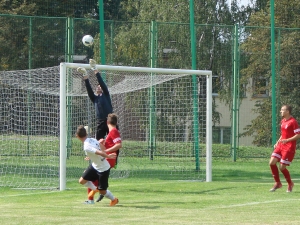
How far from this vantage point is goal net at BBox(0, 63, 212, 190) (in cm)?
1738

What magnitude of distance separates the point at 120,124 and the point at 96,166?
6.57m

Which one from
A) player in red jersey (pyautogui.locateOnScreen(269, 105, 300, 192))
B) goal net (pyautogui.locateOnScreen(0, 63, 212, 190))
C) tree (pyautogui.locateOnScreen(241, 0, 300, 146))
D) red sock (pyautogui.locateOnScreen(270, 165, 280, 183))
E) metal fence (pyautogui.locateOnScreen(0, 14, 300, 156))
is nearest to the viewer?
player in red jersey (pyautogui.locateOnScreen(269, 105, 300, 192))

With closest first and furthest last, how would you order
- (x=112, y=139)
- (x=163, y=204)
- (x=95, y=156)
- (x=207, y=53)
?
(x=95, y=156)
(x=163, y=204)
(x=112, y=139)
(x=207, y=53)

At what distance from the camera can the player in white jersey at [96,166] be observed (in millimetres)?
11664

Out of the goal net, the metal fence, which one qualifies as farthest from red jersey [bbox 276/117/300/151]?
the metal fence

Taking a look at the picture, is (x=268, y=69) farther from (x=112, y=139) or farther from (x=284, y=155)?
(x=112, y=139)

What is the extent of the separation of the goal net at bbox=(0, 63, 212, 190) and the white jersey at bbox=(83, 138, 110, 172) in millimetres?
4458

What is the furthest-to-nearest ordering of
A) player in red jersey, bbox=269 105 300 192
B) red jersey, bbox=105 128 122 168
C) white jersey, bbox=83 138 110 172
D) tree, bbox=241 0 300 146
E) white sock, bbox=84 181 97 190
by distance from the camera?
tree, bbox=241 0 300 146 → player in red jersey, bbox=269 105 300 192 → red jersey, bbox=105 128 122 168 → white sock, bbox=84 181 97 190 → white jersey, bbox=83 138 110 172

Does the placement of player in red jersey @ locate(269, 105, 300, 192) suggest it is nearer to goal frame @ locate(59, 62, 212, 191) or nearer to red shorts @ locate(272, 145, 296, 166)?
red shorts @ locate(272, 145, 296, 166)

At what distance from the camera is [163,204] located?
12.2 meters

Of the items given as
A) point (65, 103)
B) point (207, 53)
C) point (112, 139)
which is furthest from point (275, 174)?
point (207, 53)

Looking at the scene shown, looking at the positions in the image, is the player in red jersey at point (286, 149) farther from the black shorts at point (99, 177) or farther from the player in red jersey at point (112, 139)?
the black shorts at point (99, 177)

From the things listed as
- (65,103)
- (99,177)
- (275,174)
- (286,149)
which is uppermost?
(65,103)

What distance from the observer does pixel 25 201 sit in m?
12.7
